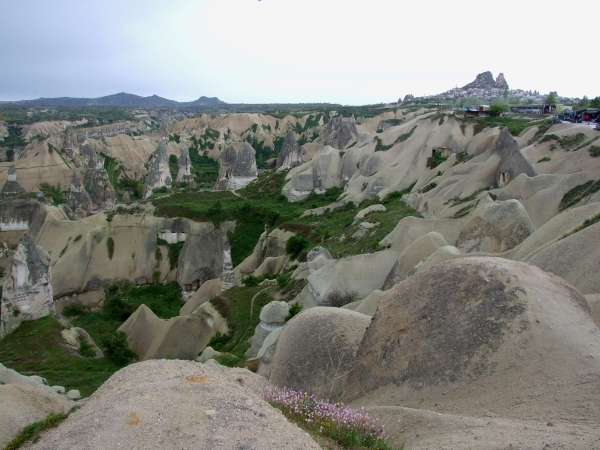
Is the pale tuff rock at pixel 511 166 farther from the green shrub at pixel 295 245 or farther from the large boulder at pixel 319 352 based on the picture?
the large boulder at pixel 319 352

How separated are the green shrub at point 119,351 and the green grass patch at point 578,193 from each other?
1873cm

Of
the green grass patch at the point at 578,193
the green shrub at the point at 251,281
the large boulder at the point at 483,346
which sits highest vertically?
the green grass patch at the point at 578,193

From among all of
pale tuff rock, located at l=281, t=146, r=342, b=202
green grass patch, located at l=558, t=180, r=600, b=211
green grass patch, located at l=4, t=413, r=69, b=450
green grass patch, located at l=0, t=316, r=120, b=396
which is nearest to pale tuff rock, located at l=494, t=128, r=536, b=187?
green grass patch, located at l=558, t=180, r=600, b=211

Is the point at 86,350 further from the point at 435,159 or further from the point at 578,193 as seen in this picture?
the point at 435,159

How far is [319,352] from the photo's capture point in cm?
909

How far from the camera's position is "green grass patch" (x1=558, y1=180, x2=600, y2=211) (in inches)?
619

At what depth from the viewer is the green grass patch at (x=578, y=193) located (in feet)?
51.6

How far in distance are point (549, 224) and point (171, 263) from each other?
2793 centimetres

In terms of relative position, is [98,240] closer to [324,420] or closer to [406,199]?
[406,199]

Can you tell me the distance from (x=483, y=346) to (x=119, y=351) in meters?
18.0

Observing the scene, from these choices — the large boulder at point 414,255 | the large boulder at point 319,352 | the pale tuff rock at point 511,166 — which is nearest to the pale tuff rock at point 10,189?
the large boulder at point 414,255

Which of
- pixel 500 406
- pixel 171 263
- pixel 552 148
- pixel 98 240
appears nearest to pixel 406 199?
pixel 552 148

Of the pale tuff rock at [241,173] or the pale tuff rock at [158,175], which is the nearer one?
the pale tuff rock at [158,175]

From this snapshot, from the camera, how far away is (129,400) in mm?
6418
